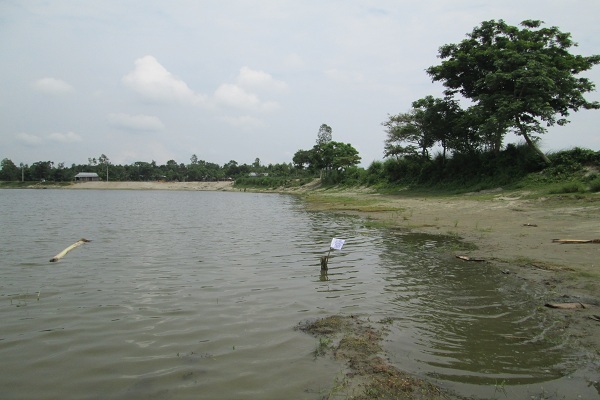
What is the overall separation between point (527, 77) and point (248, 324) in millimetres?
28439

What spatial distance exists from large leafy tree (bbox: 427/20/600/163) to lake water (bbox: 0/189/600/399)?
20767mm

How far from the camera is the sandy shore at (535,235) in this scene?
6.95 metres

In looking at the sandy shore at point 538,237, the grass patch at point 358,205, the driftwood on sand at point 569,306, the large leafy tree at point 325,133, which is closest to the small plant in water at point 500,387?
the sandy shore at point 538,237

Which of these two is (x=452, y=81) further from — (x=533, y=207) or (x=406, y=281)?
(x=406, y=281)

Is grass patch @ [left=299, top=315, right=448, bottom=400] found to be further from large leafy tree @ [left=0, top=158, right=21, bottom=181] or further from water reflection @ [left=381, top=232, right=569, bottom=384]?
large leafy tree @ [left=0, top=158, right=21, bottom=181]

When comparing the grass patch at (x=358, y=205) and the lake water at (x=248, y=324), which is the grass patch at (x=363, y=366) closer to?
the lake water at (x=248, y=324)

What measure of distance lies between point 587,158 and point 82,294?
99.3 feet

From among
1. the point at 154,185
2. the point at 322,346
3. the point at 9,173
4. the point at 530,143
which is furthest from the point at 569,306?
the point at 9,173

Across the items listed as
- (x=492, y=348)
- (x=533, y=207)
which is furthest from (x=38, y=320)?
(x=533, y=207)

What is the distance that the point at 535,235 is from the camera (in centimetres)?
1295

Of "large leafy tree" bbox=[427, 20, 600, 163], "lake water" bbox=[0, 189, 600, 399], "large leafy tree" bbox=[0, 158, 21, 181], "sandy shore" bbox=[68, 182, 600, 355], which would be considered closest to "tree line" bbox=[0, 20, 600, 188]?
"large leafy tree" bbox=[427, 20, 600, 163]

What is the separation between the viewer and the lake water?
456 cm

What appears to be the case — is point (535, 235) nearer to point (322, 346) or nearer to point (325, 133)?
point (322, 346)

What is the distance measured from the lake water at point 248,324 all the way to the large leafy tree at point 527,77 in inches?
818
